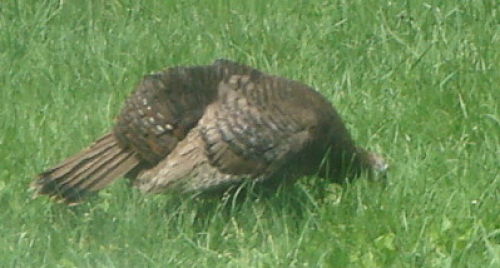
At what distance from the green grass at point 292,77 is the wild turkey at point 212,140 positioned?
0.13 m

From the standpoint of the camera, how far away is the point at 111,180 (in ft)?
20.7

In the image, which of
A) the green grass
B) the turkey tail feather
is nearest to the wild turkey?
the turkey tail feather

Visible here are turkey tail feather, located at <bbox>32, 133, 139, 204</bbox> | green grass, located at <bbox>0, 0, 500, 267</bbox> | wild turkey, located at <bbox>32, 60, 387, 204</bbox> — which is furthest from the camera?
turkey tail feather, located at <bbox>32, 133, 139, 204</bbox>

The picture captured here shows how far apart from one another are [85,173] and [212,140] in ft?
2.09

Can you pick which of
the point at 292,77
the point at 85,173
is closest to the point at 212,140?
the point at 85,173

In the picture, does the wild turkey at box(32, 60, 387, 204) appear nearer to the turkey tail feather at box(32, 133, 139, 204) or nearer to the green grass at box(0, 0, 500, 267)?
the turkey tail feather at box(32, 133, 139, 204)

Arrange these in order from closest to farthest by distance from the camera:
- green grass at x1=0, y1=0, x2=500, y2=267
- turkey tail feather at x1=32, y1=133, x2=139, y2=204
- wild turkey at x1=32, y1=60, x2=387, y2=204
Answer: green grass at x1=0, y1=0, x2=500, y2=267, wild turkey at x1=32, y1=60, x2=387, y2=204, turkey tail feather at x1=32, y1=133, x2=139, y2=204

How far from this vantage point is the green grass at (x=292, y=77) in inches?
234

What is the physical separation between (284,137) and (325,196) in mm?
481

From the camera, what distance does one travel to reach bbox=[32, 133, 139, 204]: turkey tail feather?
6.31 metres

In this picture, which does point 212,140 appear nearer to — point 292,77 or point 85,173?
point 85,173

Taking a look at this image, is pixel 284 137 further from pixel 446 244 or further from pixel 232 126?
pixel 446 244

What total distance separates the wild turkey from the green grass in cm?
13

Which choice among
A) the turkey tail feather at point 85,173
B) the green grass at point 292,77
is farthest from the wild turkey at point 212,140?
the green grass at point 292,77
